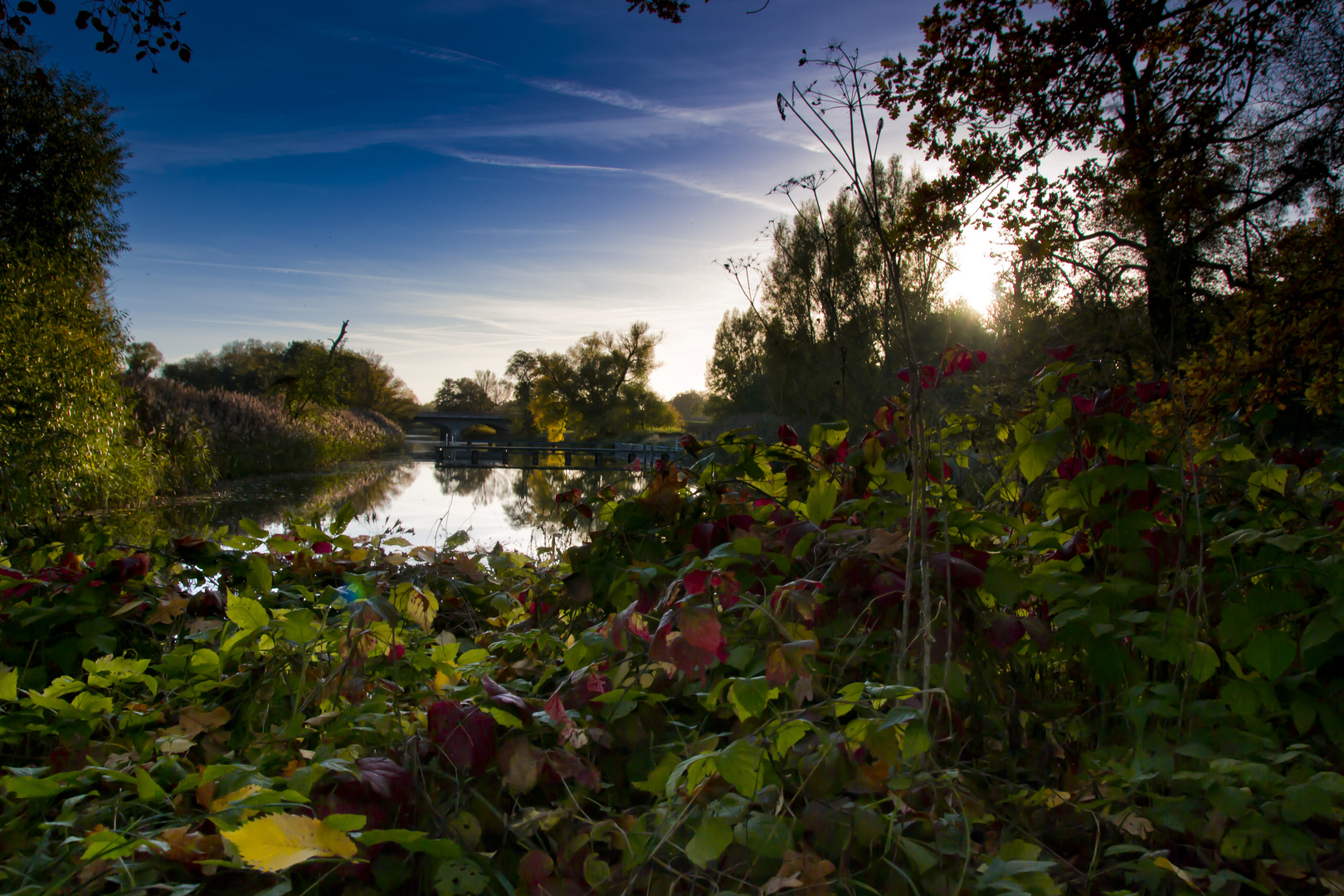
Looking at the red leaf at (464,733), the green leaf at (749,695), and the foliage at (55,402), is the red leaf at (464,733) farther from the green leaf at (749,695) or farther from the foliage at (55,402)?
the foliage at (55,402)

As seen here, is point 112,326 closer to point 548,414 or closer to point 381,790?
point 381,790

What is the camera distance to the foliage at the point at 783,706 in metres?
0.76

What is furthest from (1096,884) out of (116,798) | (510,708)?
(116,798)

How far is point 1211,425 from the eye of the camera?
217 cm

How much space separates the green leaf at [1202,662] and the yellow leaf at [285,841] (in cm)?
107

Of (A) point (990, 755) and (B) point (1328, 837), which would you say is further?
(A) point (990, 755)

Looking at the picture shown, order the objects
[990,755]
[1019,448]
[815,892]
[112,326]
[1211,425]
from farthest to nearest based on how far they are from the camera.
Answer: [112,326] < [1211,425] < [1019,448] < [990,755] < [815,892]

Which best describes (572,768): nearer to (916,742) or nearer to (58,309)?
(916,742)

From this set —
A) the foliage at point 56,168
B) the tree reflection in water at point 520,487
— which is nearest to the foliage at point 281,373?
the tree reflection in water at point 520,487

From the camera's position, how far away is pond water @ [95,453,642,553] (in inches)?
180

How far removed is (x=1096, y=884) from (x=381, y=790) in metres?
0.91

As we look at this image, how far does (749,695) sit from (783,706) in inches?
16.0

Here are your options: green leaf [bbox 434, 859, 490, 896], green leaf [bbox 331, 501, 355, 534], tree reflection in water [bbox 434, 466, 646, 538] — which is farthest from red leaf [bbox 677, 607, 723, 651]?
tree reflection in water [bbox 434, 466, 646, 538]

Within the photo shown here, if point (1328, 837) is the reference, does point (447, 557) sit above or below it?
above
